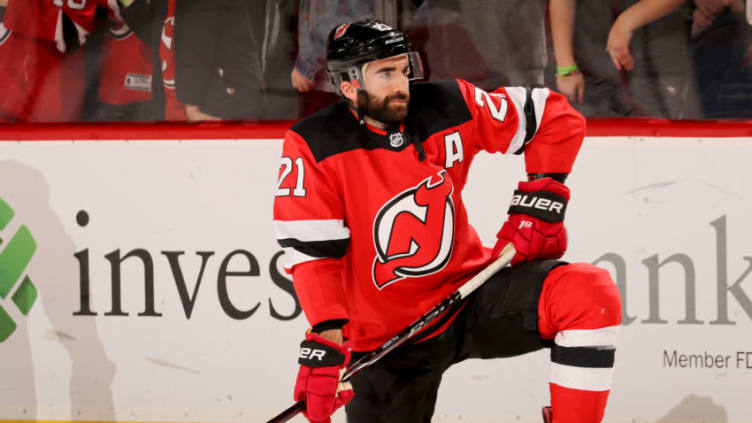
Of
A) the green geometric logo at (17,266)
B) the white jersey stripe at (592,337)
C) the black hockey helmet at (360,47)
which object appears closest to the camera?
the white jersey stripe at (592,337)

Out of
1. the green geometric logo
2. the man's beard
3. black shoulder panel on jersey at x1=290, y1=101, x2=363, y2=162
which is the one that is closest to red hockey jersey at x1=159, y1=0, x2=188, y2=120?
the green geometric logo

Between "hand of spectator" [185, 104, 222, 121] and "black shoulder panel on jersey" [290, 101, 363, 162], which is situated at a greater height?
"hand of spectator" [185, 104, 222, 121]

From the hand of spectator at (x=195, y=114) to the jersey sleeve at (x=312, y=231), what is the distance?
3.07 ft

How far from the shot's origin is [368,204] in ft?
6.32

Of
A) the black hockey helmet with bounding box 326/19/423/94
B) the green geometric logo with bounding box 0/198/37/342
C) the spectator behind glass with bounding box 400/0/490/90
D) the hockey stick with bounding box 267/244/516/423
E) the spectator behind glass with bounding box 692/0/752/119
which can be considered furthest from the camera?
the green geometric logo with bounding box 0/198/37/342

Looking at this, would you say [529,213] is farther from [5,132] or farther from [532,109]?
[5,132]

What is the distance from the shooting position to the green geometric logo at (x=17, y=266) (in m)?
2.79

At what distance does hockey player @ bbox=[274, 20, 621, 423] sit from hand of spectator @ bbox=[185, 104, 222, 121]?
2.91 ft

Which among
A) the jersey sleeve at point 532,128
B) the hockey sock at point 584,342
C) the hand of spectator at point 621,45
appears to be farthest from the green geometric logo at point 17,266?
the hand of spectator at point 621,45

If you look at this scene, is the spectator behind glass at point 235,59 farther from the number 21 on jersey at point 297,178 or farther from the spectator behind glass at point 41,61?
the number 21 on jersey at point 297,178

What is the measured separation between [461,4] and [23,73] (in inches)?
57.4

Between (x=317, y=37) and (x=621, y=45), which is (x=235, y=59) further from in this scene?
(x=621, y=45)

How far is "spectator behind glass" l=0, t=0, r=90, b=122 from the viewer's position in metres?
2.83

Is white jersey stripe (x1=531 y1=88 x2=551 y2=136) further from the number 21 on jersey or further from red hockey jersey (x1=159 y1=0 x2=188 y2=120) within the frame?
red hockey jersey (x1=159 y1=0 x2=188 y2=120)
